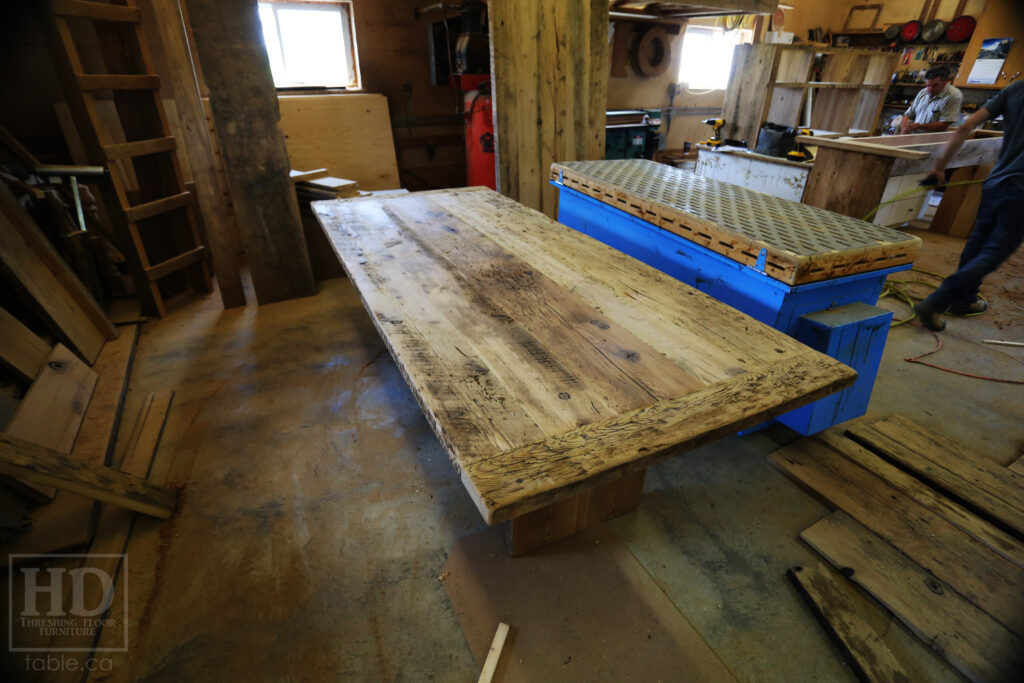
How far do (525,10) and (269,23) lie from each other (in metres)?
3.05

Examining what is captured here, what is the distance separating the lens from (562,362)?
1400 mm

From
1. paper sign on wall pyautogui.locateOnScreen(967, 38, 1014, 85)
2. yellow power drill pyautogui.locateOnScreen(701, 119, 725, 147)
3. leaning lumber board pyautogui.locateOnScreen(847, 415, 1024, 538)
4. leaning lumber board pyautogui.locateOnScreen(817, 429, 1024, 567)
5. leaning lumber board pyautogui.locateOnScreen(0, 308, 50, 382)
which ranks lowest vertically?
leaning lumber board pyautogui.locateOnScreen(817, 429, 1024, 567)

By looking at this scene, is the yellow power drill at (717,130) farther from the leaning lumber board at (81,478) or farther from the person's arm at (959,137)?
the leaning lumber board at (81,478)

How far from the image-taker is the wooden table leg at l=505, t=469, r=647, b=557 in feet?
5.87

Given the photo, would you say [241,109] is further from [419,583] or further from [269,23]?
[419,583]

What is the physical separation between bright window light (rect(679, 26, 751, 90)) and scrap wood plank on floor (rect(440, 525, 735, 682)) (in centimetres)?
884

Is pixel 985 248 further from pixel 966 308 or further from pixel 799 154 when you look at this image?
pixel 799 154

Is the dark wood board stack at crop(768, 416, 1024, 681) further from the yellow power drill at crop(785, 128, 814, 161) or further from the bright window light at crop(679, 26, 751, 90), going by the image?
the bright window light at crop(679, 26, 751, 90)

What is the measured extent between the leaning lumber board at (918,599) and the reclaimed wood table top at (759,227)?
3.35 ft

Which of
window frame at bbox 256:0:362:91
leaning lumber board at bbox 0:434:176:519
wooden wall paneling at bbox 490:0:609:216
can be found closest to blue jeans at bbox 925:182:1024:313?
wooden wall paneling at bbox 490:0:609:216

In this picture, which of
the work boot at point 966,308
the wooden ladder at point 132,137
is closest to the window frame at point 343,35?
the wooden ladder at point 132,137

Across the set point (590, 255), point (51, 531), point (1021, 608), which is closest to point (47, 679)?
point (51, 531)

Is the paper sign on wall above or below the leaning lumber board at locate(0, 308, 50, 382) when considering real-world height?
above

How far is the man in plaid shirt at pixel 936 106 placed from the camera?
5523 mm
